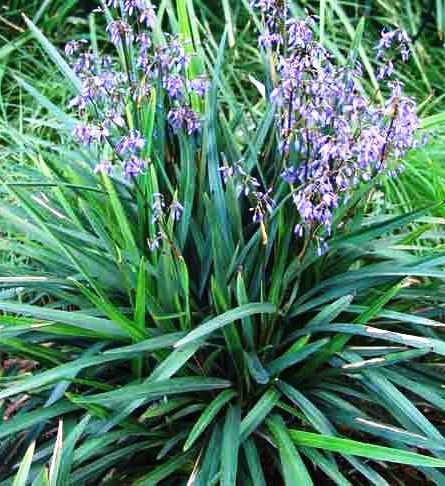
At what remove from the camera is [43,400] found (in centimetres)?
236

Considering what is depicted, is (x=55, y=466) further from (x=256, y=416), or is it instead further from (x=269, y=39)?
(x=269, y=39)

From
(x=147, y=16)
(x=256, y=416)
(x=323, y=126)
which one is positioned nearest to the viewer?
(x=256, y=416)

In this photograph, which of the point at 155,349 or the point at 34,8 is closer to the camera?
the point at 155,349

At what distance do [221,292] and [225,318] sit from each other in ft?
0.51

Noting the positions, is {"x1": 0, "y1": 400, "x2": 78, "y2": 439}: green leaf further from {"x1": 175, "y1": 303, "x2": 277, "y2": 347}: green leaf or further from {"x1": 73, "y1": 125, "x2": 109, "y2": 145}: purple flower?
{"x1": 73, "y1": 125, "x2": 109, "y2": 145}: purple flower

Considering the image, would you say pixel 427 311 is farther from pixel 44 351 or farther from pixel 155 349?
pixel 44 351

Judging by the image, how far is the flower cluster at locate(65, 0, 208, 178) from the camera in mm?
2250

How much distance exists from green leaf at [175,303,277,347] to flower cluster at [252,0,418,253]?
23 cm

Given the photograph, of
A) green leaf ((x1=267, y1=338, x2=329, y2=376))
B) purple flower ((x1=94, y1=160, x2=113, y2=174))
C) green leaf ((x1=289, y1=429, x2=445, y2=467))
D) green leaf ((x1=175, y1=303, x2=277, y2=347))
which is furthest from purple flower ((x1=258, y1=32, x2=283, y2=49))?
green leaf ((x1=289, y1=429, x2=445, y2=467))

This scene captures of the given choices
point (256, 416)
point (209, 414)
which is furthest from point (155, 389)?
point (256, 416)

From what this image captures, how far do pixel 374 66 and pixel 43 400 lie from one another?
302 cm

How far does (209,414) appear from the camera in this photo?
210 cm

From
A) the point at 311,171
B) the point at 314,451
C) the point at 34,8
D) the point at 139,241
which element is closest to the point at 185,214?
the point at 139,241

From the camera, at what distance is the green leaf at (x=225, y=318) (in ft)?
6.66
